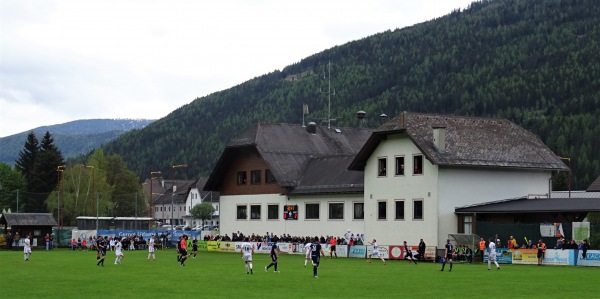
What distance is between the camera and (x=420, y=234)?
59.9m

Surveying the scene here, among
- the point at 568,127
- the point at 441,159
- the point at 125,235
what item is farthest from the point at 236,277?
the point at 568,127

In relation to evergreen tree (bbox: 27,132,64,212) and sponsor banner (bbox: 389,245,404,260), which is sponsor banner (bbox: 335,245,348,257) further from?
evergreen tree (bbox: 27,132,64,212)

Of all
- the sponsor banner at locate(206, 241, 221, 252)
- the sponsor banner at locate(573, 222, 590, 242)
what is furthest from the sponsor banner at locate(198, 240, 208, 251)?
the sponsor banner at locate(573, 222, 590, 242)

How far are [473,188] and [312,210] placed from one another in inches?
632

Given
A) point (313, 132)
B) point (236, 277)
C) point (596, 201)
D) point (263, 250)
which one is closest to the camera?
point (236, 277)

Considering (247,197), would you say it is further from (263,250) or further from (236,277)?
(236,277)

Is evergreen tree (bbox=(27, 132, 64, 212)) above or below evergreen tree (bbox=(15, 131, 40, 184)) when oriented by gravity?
below

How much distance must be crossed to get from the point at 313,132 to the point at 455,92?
113767 mm

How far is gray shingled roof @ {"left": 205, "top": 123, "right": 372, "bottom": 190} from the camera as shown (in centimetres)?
7506

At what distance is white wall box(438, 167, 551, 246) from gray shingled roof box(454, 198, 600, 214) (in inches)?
24.1

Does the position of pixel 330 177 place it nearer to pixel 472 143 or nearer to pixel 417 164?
pixel 417 164

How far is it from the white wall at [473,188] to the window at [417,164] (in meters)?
2.10

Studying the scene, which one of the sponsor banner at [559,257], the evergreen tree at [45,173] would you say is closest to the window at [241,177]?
the sponsor banner at [559,257]

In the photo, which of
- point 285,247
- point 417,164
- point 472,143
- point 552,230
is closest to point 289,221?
point 285,247
